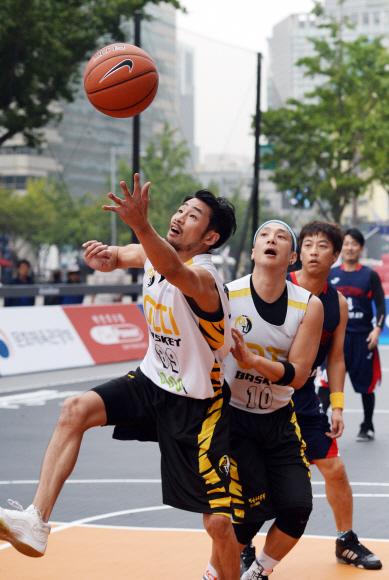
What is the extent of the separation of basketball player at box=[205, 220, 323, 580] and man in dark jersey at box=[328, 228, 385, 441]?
4.49 meters

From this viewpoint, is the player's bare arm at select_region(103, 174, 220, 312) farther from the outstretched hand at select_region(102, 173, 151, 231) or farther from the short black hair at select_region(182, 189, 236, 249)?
the short black hair at select_region(182, 189, 236, 249)

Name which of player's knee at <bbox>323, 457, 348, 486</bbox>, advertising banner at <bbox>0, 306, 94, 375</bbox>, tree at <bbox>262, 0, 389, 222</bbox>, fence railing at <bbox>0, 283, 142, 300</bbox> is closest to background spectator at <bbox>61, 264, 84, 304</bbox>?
fence railing at <bbox>0, 283, 142, 300</bbox>

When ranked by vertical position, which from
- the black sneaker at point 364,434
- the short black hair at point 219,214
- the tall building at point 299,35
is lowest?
the black sneaker at point 364,434

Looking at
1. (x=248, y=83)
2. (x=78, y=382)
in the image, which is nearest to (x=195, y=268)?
(x=78, y=382)

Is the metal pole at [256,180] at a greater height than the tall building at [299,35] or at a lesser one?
lesser

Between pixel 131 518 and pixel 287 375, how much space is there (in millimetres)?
2264

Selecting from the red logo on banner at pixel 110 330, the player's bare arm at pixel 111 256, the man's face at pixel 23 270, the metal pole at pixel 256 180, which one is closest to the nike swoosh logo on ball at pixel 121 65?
the player's bare arm at pixel 111 256

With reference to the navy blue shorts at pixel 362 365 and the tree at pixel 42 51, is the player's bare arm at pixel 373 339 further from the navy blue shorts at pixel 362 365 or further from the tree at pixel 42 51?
the tree at pixel 42 51

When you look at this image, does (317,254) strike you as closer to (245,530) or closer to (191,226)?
(191,226)

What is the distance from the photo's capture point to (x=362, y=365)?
28.5 ft

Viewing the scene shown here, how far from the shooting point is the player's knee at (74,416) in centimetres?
380

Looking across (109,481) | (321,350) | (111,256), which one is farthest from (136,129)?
(111,256)

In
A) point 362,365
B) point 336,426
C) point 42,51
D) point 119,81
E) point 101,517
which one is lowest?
point 101,517

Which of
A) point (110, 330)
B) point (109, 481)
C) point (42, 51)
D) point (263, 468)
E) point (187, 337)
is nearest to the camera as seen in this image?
point (187, 337)
